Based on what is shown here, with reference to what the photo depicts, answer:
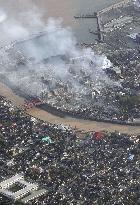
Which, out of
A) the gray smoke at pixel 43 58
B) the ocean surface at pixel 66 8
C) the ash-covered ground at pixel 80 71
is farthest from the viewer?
the ocean surface at pixel 66 8

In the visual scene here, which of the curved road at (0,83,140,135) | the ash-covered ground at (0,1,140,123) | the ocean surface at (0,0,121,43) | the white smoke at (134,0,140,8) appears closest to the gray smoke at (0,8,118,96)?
the ash-covered ground at (0,1,140,123)

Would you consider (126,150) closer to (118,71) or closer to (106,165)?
(106,165)

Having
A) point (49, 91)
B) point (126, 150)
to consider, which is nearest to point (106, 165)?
point (126, 150)

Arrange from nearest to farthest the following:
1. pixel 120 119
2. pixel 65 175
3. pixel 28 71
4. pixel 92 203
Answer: pixel 92 203 → pixel 65 175 → pixel 120 119 → pixel 28 71

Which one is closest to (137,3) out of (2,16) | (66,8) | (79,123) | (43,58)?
(66,8)

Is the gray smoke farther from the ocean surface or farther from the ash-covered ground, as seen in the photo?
the ocean surface

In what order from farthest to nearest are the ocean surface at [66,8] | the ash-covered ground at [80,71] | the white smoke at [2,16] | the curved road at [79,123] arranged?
1. the white smoke at [2,16]
2. the ocean surface at [66,8]
3. the ash-covered ground at [80,71]
4. the curved road at [79,123]

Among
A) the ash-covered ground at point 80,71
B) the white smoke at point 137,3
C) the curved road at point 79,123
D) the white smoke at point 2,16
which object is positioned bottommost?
the curved road at point 79,123

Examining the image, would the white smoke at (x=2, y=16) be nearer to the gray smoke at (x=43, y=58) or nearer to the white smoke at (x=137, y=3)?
the gray smoke at (x=43, y=58)

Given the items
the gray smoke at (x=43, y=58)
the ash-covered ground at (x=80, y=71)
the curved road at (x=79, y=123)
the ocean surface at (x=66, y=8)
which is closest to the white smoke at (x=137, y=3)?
the ocean surface at (x=66, y=8)
